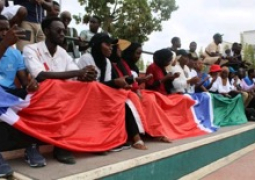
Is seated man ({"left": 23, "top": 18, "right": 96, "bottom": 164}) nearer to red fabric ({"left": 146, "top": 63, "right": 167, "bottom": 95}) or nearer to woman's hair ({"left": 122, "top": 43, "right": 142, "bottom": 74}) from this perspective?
woman's hair ({"left": 122, "top": 43, "right": 142, "bottom": 74})

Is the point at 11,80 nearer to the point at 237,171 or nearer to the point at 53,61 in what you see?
the point at 53,61

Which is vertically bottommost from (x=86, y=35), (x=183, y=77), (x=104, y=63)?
(x=183, y=77)

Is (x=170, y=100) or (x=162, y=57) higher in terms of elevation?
(x=162, y=57)

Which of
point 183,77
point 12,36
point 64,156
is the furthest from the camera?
point 183,77

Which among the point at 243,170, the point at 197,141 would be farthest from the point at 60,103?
the point at 243,170

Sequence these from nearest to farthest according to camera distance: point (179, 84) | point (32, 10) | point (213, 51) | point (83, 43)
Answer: point (32, 10) < point (179, 84) < point (83, 43) < point (213, 51)

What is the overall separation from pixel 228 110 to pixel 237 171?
2470mm

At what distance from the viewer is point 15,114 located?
2.77m

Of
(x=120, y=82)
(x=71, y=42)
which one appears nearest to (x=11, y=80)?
(x=120, y=82)

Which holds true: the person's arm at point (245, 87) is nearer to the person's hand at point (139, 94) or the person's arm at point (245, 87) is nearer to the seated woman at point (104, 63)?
the person's hand at point (139, 94)

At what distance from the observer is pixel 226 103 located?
694 cm

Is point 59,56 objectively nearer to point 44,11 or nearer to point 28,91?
point 28,91

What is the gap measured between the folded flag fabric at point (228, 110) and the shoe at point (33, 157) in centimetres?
432

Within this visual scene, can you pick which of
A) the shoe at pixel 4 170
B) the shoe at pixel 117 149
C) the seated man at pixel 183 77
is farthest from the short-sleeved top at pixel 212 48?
the shoe at pixel 4 170
